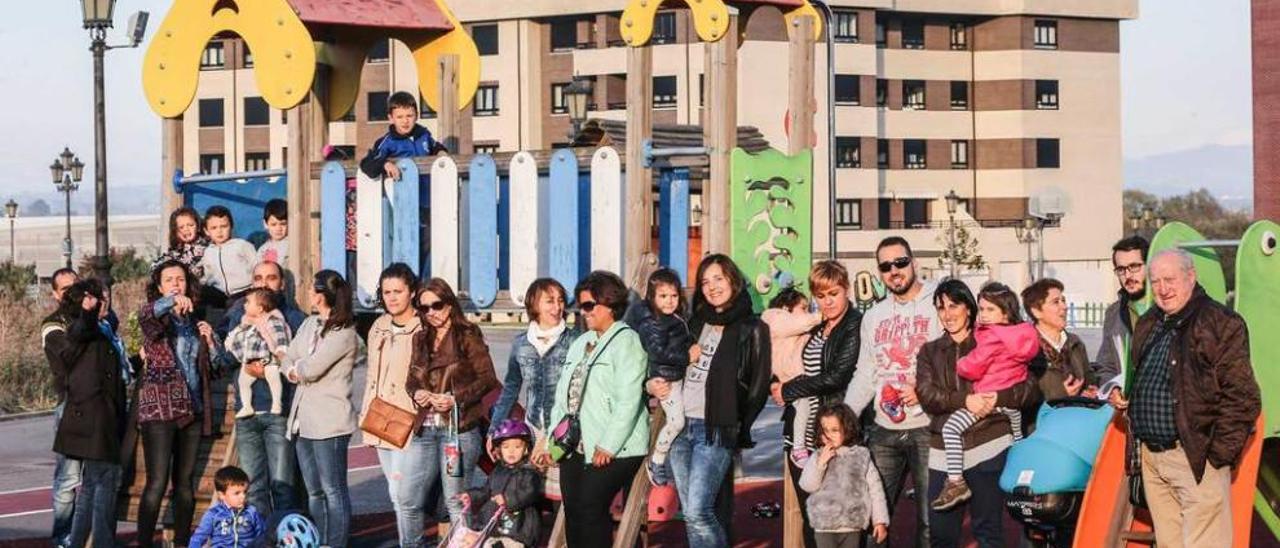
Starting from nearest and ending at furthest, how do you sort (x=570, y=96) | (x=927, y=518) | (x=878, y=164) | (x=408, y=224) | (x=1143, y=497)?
(x=1143, y=497)
(x=927, y=518)
(x=408, y=224)
(x=570, y=96)
(x=878, y=164)

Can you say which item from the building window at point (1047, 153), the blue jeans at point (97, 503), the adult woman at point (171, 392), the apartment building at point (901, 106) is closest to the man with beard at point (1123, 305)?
the adult woman at point (171, 392)

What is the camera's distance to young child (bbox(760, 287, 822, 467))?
1194 cm

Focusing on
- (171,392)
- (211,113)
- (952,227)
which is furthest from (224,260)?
(211,113)

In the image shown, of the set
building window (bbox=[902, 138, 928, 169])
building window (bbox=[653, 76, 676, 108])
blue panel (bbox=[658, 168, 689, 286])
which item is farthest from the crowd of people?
building window (bbox=[902, 138, 928, 169])

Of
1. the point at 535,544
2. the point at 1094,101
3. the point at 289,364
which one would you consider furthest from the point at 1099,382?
the point at 1094,101

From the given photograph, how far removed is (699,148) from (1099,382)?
2811mm

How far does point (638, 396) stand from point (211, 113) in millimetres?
77611

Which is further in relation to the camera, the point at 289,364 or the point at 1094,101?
the point at 1094,101

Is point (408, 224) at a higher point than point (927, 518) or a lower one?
higher

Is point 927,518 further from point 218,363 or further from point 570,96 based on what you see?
point 570,96

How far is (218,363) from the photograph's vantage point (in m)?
13.9

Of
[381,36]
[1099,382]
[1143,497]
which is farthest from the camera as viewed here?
[381,36]

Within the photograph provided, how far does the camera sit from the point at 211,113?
285 ft

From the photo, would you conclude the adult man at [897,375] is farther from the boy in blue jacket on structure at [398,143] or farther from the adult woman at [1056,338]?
the boy in blue jacket on structure at [398,143]
